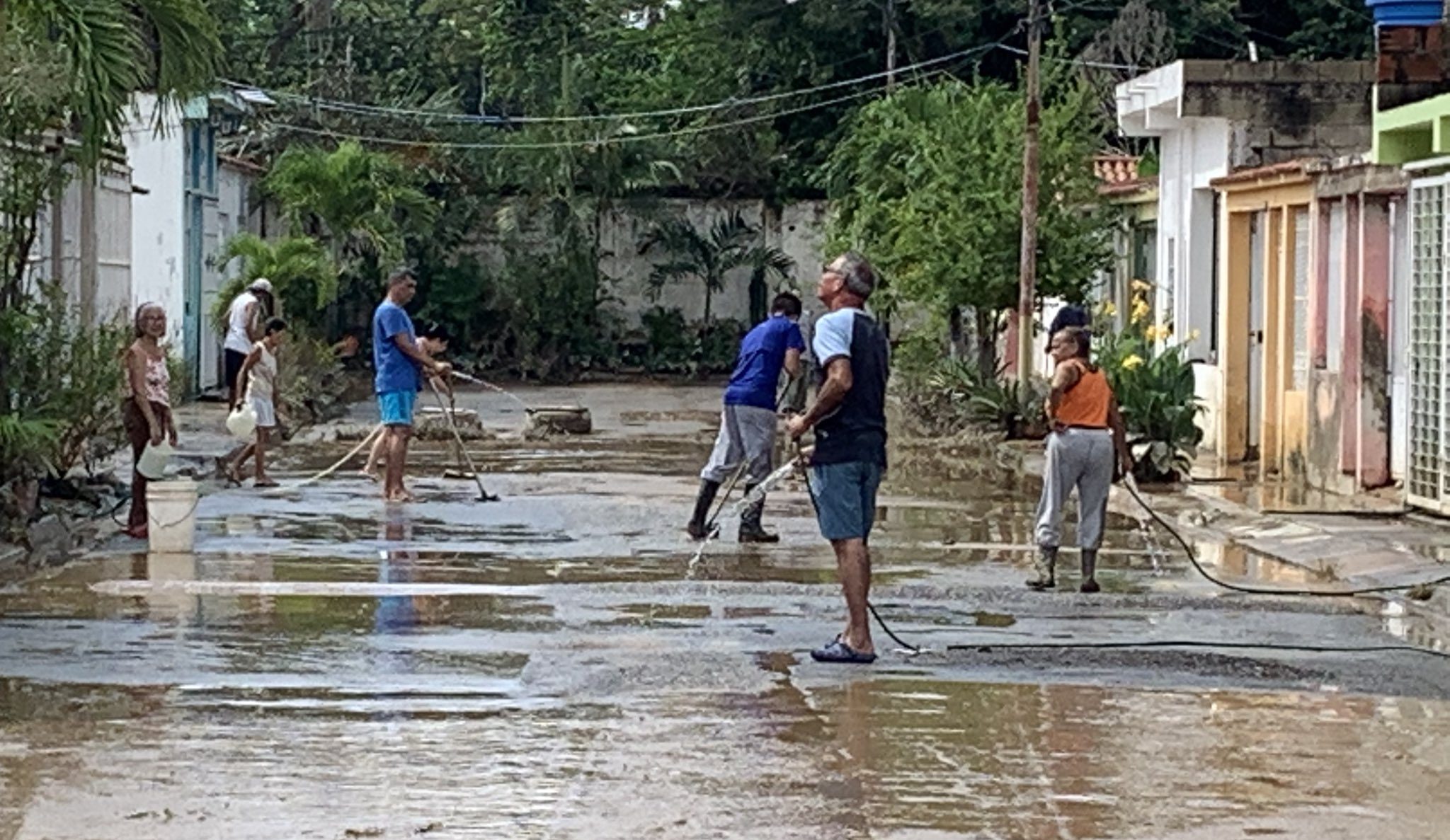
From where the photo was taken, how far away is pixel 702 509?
680 inches

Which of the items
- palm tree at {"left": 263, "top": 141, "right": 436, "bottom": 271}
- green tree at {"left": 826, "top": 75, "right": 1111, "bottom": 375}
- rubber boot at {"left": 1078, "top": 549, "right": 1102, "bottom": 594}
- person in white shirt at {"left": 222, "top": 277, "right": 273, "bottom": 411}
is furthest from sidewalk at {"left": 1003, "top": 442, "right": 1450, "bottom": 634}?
palm tree at {"left": 263, "top": 141, "right": 436, "bottom": 271}

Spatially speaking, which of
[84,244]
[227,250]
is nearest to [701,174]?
[227,250]

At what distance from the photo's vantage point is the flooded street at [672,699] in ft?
27.5

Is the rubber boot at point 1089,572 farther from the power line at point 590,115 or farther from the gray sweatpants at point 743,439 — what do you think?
the power line at point 590,115

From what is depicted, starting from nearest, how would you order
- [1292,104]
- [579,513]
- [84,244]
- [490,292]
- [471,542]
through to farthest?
[471,542], [579,513], [84,244], [1292,104], [490,292]

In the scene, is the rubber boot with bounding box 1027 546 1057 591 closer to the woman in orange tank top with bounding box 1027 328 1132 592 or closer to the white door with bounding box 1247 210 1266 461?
the woman in orange tank top with bounding box 1027 328 1132 592

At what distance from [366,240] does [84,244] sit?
20072mm

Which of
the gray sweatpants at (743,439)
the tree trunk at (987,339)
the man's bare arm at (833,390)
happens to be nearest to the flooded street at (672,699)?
the gray sweatpants at (743,439)

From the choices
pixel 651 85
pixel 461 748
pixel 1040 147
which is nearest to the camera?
pixel 461 748

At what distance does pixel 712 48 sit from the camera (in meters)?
50.6

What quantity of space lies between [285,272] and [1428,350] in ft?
61.2

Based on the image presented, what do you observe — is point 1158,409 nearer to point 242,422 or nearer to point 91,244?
point 242,422

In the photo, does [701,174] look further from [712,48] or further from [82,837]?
[82,837]

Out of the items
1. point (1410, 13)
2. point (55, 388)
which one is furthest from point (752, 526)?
point (1410, 13)
